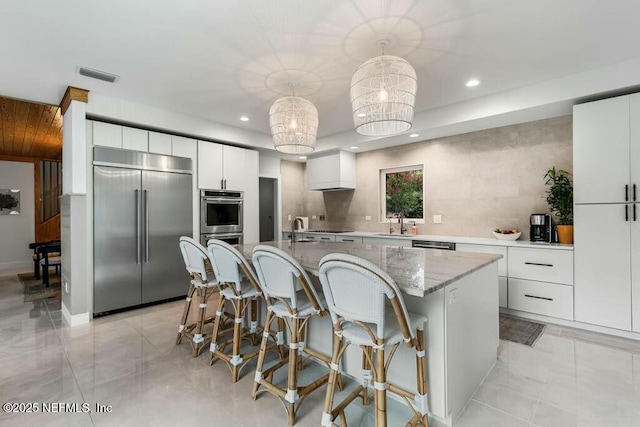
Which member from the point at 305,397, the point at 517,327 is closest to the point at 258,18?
the point at 305,397

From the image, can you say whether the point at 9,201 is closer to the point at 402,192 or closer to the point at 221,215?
the point at 221,215

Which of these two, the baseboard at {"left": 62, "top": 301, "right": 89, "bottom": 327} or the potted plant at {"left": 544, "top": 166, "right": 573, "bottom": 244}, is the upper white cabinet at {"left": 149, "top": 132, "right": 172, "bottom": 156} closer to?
→ the baseboard at {"left": 62, "top": 301, "right": 89, "bottom": 327}

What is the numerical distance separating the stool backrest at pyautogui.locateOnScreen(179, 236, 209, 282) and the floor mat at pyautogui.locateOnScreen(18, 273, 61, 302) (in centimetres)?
323

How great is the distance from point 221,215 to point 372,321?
12.1ft

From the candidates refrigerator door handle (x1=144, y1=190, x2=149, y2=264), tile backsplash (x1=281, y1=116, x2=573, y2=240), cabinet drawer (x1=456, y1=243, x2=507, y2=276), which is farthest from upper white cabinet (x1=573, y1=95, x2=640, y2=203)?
refrigerator door handle (x1=144, y1=190, x2=149, y2=264)

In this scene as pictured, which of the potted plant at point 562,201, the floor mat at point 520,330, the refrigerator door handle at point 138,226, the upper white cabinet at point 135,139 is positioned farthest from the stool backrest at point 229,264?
the potted plant at point 562,201

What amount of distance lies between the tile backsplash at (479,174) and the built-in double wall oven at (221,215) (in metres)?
2.16

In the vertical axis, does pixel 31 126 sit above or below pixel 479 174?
above

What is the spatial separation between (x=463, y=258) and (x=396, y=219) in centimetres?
293

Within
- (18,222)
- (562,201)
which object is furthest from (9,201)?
(562,201)

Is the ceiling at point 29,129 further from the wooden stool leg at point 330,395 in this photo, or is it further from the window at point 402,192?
the window at point 402,192

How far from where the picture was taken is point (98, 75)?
2902 millimetres

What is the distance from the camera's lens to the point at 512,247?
11.0 feet

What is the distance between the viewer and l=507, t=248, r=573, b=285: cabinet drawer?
3.08m
